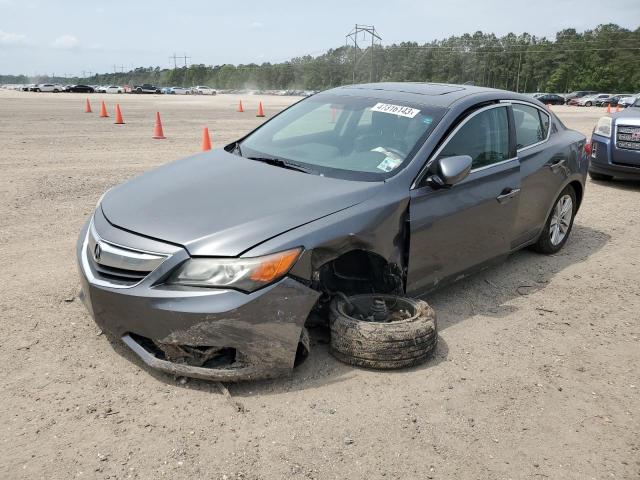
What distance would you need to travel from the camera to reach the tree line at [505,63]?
99688 millimetres

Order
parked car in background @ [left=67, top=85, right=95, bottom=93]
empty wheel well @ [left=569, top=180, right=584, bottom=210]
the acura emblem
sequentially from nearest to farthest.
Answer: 1. the acura emblem
2. empty wheel well @ [left=569, top=180, right=584, bottom=210]
3. parked car in background @ [left=67, top=85, right=95, bottom=93]

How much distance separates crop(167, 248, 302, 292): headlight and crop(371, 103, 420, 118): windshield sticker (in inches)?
75.3

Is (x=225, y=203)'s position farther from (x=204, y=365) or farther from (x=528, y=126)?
(x=528, y=126)

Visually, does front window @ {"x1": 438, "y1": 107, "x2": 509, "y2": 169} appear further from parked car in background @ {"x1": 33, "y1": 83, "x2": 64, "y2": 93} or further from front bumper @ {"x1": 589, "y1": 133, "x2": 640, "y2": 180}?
parked car in background @ {"x1": 33, "y1": 83, "x2": 64, "y2": 93}

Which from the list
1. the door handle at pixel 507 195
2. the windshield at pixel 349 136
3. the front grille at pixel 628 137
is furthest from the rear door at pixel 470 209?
the front grille at pixel 628 137

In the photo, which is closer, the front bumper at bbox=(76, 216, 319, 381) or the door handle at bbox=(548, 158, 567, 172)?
the front bumper at bbox=(76, 216, 319, 381)

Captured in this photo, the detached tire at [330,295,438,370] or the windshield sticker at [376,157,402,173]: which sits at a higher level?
the windshield sticker at [376,157,402,173]

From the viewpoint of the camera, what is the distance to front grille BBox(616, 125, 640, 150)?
30.5 feet

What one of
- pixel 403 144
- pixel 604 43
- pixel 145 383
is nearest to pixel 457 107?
pixel 403 144

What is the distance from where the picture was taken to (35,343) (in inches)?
143

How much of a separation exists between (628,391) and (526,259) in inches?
97.6

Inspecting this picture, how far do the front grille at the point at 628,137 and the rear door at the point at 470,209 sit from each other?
18.3 feet

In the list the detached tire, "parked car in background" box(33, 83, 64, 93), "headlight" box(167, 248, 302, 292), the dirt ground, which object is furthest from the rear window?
"parked car in background" box(33, 83, 64, 93)

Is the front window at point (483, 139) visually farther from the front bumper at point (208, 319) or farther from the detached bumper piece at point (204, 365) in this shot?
the detached bumper piece at point (204, 365)
